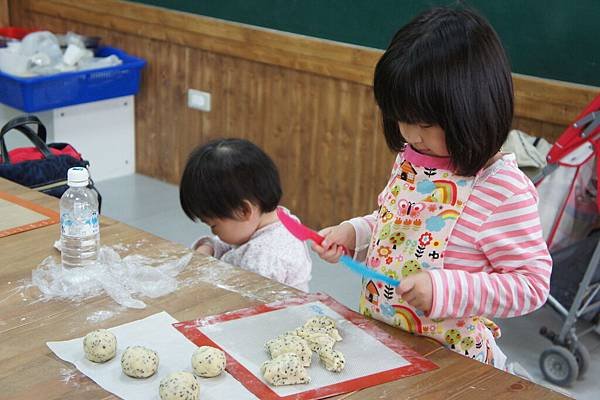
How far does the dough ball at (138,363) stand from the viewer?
131 cm

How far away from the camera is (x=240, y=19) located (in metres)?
4.04

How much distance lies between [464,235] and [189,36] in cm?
299

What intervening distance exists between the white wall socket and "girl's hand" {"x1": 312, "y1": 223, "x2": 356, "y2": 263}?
270cm

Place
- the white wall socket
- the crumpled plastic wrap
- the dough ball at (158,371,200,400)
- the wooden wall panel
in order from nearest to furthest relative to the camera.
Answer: the dough ball at (158,371,200,400), the crumpled plastic wrap, the wooden wall panel, the white wall socket

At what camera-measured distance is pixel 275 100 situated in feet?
13.2

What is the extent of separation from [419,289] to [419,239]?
16cm

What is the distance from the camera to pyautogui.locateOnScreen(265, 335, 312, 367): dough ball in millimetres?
1358

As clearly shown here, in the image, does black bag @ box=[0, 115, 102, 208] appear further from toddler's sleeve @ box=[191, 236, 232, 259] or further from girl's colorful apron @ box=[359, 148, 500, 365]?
girl's colorful apron @ box=[359, 148, 500, 365]

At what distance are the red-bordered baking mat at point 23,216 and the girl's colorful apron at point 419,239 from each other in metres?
0.77

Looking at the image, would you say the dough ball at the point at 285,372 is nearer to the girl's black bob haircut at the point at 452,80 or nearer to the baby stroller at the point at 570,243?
the girl's black bob haircut at the point at 452,80

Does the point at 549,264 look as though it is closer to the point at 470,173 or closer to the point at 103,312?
the point at 470,173

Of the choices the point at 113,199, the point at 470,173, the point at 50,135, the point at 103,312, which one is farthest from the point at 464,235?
the point at 50,135

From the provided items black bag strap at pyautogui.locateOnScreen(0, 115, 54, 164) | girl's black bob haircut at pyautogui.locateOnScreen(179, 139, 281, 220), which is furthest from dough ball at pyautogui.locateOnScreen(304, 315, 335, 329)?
black bag strap at pyautogui.locateOnScreen(0, 115, 54, 164)

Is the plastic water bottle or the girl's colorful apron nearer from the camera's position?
the girl's colorful apron
